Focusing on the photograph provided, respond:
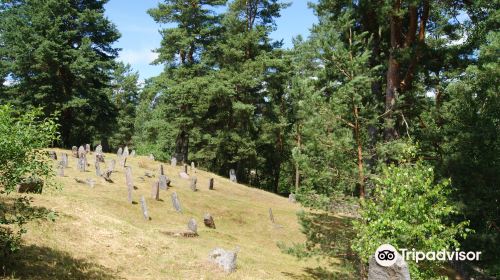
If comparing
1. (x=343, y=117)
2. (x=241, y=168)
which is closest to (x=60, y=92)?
(x=241, y=168)

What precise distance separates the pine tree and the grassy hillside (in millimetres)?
13660

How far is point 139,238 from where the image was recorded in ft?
51.0

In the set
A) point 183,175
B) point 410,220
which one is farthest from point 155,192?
point 410,220

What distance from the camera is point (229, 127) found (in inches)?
1763

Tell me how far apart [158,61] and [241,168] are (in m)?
15.1

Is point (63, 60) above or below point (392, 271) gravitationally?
above

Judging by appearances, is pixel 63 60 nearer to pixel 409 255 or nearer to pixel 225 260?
pixel 225 260

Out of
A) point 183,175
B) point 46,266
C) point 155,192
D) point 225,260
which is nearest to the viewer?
point 46,266

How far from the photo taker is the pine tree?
36.8 metres

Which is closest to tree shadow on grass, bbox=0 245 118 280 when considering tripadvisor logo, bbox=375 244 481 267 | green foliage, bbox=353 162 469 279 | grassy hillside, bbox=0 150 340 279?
grassy hillside, bbox=0 150 340 279

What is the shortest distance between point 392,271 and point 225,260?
817 cm

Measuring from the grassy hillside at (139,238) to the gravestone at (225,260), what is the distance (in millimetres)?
250

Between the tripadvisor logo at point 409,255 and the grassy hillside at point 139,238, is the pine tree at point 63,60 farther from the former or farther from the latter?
the tripadvisor logo at point 409,255

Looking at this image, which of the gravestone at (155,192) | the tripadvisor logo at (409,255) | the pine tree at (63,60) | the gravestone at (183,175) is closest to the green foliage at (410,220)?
the tripadvisor logo at (409,255)
